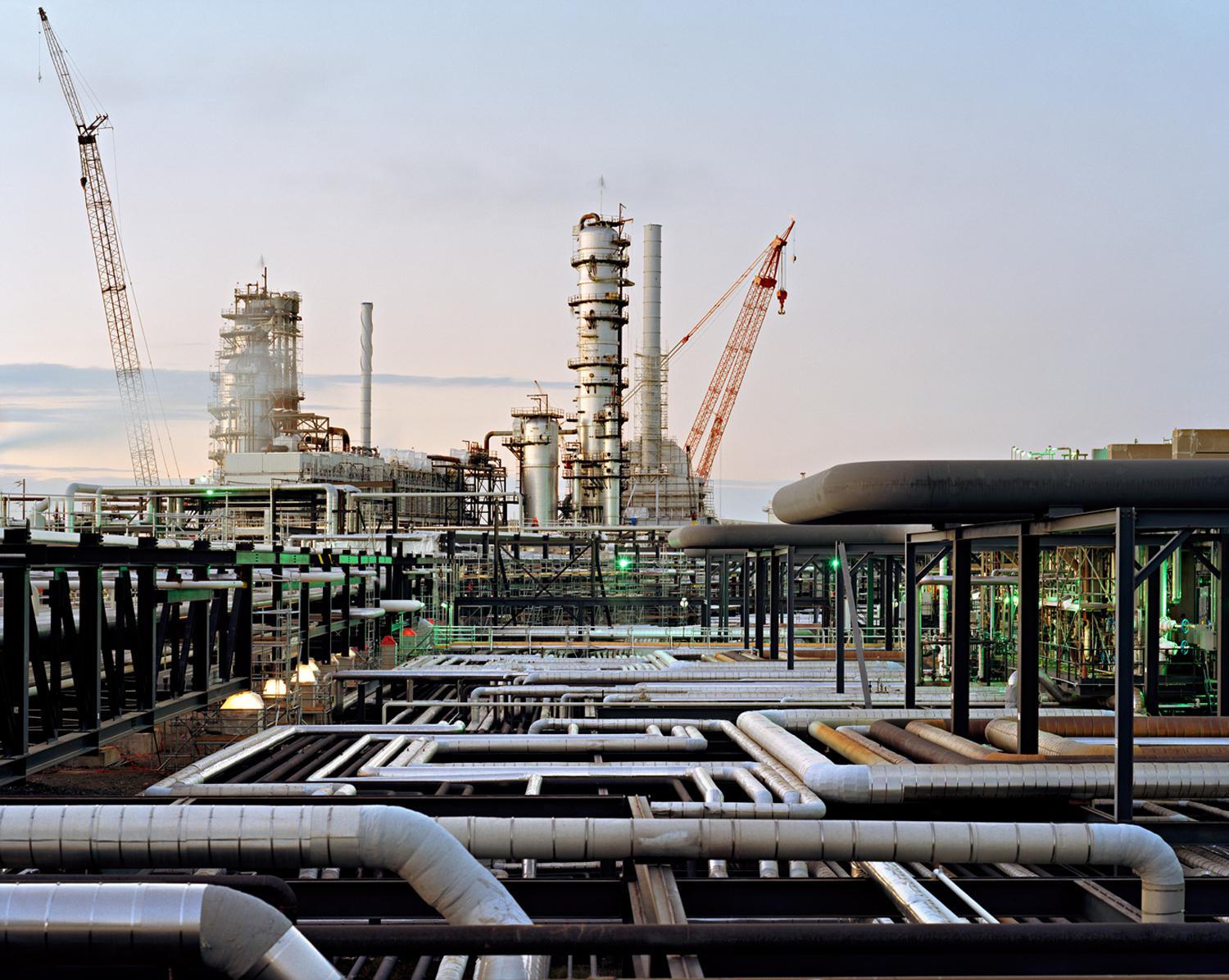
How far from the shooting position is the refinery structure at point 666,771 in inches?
184

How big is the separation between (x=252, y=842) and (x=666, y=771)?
7665mm

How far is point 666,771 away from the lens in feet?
41.7

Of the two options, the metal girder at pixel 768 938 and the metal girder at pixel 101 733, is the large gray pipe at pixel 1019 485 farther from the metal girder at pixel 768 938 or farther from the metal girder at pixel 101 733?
the metal girder at pixel 101 733

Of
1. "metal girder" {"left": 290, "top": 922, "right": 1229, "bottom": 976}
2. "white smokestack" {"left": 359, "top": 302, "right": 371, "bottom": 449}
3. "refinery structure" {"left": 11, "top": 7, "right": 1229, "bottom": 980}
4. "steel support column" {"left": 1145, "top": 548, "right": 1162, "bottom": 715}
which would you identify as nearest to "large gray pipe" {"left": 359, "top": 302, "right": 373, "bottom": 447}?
"white smokestack" {"left": 359, "top": 302, "right": 371, "bottom": 449}

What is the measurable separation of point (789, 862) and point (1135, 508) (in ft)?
17.5

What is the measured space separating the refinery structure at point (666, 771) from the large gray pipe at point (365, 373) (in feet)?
211

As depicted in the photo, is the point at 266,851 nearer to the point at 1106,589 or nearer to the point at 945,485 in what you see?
the point at 945,485

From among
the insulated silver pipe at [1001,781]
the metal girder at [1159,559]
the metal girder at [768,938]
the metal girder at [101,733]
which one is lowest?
the metal girder at [101,733]

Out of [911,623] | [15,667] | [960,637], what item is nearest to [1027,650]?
[960,637]

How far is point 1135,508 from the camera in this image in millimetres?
11195

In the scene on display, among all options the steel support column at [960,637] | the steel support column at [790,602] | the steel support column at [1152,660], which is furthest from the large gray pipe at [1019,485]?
the steel support column at [790,602]

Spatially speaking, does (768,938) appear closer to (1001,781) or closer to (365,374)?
(1001,781)

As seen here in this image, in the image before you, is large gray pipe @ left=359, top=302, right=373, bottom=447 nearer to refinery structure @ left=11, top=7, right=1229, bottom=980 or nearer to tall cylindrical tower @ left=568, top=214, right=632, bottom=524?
tall cylindrical tower @ left=568, top=214, right=632, bottom=524

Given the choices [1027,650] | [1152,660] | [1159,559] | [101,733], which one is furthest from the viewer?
[1152,660]
